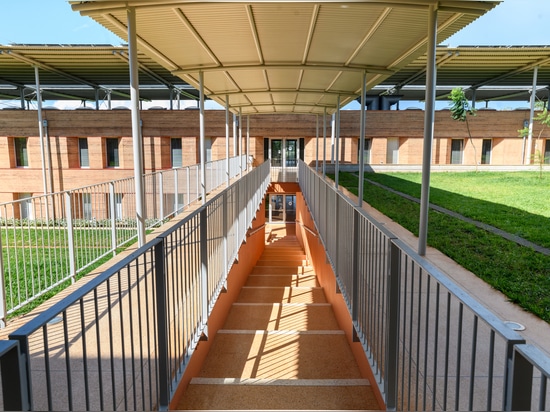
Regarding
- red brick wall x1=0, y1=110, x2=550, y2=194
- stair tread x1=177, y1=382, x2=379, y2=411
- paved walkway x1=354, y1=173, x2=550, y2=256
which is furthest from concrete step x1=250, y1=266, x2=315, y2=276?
red brick wall x1=0, y1=110, x2=550, y2=194

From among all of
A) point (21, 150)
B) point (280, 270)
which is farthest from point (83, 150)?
point (280, 270)

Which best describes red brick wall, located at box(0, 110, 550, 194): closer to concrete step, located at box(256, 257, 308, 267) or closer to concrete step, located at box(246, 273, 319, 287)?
concrete step, located at box(256, 257, 308, 267)

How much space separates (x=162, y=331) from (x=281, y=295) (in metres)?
10.2

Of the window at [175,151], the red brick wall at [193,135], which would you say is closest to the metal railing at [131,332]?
the red brick wall at [193,135]

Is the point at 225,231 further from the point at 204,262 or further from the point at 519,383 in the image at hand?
the point at 519,383

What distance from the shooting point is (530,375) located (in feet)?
4.49

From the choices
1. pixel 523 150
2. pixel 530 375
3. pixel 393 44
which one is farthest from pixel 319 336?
pixel 523 150

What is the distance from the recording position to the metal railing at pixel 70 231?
19.7 ft

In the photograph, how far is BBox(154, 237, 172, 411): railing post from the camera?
306cm

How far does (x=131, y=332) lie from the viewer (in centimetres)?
260

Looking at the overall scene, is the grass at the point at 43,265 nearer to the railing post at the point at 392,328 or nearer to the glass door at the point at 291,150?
the railing post at the point at 392,328

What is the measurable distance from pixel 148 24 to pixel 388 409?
5.62 meters

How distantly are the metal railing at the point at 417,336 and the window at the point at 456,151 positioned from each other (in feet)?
91.2

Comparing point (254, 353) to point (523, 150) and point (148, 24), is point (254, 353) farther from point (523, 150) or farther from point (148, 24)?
point (523, 150)
